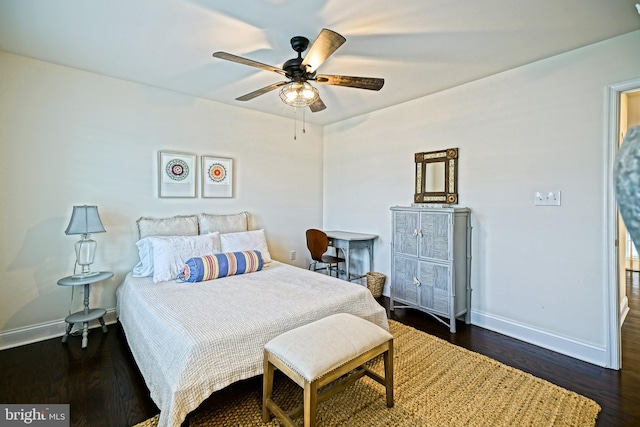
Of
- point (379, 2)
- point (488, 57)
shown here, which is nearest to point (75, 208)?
point (379, 2)

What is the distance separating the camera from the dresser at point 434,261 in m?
2.86

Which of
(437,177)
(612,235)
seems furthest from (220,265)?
(612,235)

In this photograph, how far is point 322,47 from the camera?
72.6 inches

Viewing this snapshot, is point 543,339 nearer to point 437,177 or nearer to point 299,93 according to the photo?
point 437,177

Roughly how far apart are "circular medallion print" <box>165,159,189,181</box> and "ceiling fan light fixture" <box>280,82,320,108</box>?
1.63 metres

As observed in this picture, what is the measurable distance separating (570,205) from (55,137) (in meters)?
4.48

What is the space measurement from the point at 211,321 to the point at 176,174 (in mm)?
2105

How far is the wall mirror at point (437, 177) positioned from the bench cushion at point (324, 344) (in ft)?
6.47

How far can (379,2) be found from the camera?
1.82m

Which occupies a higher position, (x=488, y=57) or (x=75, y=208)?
(x=488, y=57)

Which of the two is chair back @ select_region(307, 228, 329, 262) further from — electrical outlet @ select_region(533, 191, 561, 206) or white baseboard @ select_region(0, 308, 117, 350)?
white baseboard @ select_region(0, 308, 117, 350)

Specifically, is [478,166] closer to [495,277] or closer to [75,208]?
[495,277]

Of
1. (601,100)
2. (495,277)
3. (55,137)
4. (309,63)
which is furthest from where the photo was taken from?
(495,277)

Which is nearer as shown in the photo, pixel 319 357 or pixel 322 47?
pixel 319 357
